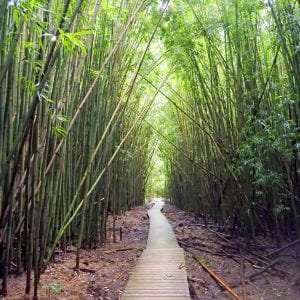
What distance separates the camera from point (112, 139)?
4.64 m

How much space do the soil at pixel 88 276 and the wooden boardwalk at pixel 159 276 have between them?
115 mm

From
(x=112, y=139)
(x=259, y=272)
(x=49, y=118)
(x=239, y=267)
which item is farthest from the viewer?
→ (x=112, y=139)

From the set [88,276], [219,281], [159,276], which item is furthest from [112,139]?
[219,281]

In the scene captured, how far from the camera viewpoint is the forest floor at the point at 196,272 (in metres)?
2.83

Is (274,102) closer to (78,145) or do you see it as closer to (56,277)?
(78,145)

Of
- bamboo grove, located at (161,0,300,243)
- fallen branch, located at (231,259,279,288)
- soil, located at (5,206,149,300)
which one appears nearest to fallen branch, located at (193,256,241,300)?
fallen branch, located at (231,259,279,288)

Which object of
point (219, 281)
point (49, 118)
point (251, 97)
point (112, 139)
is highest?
point (251, 97)

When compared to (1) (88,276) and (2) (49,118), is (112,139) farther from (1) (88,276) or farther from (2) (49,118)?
(2) (49,118)

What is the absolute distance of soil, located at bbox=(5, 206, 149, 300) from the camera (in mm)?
2625

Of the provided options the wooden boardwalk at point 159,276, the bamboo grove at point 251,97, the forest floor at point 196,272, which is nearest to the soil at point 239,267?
the forest floor at point 196,272

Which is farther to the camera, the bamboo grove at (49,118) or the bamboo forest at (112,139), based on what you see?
the bamboo forest at (112,139)

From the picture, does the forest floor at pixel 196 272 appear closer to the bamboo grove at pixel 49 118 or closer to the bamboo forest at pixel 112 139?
the bamboo forest at pixel 112 139


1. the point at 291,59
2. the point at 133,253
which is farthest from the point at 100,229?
the point at 291,59

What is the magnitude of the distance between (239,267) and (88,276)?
152cm
